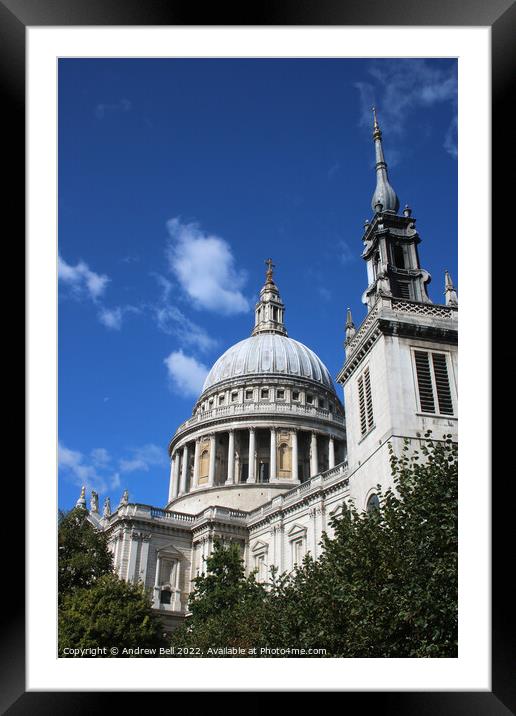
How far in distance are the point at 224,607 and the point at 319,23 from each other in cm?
3118

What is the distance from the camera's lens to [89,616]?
28484 millimetres

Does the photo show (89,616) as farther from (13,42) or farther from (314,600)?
(13,42)

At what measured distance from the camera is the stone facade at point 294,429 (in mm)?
27016

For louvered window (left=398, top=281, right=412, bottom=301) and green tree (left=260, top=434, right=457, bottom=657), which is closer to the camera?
green tree (left=260, top=434, right=457, bottom=657)

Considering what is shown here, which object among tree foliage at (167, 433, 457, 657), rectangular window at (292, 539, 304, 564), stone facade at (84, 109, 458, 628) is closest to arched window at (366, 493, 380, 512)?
stone facade at (84, 109, 458, 628)

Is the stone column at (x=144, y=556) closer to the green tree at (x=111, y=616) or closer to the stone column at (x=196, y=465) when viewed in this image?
the green tree at (x=111, y=616)

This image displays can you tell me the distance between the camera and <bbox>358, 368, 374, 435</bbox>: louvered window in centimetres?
2833

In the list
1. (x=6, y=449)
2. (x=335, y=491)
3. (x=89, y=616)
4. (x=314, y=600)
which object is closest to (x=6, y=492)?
(x=6, y=449)

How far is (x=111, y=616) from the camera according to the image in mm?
29906

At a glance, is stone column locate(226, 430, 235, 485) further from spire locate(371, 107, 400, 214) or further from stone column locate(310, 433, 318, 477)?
spire locate(371, 107, 400, 214)

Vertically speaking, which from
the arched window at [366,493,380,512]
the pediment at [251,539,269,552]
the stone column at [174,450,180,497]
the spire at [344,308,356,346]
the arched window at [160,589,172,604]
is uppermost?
the spire at [344,308,356,346]

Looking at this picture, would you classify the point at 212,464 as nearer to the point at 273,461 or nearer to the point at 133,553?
the point at 273,461

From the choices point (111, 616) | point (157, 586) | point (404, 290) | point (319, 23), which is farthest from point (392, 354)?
point (157, 586)

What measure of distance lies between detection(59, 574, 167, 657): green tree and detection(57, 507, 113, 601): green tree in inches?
51.0
